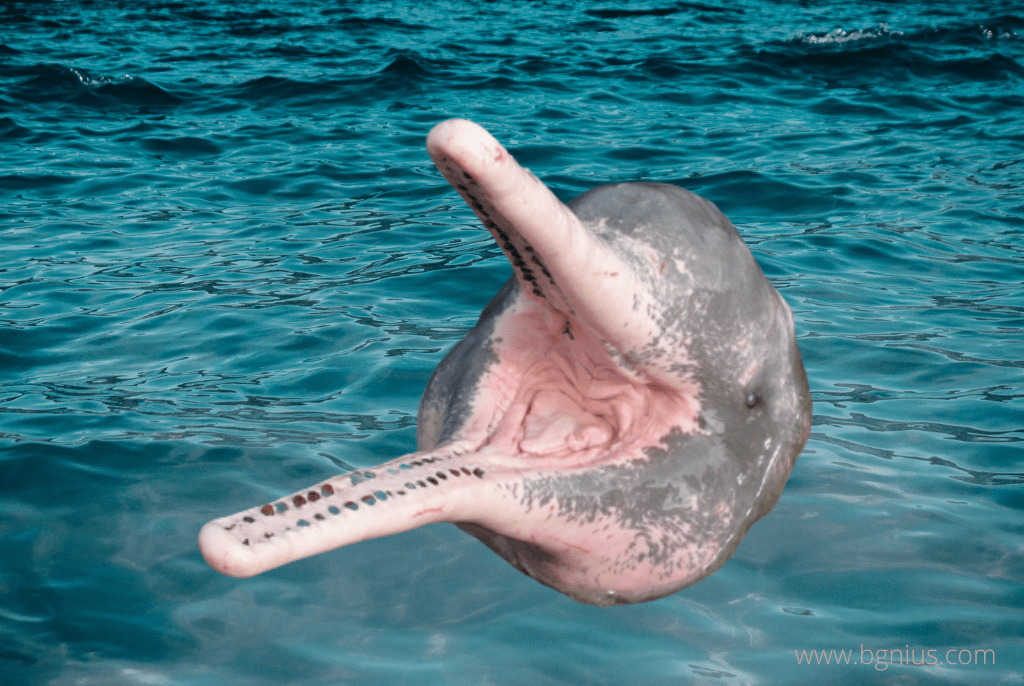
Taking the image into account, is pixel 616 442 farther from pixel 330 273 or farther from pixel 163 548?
pixel 330 273

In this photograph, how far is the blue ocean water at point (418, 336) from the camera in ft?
12.6

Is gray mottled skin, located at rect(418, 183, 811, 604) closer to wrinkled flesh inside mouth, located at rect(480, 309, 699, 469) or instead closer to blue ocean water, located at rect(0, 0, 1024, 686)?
wrinkled flesh inside mouth, located at rect(480, 309, 699, 469)

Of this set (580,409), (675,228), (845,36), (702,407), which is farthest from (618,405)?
(845,36)

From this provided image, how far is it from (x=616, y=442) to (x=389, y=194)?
7.47m

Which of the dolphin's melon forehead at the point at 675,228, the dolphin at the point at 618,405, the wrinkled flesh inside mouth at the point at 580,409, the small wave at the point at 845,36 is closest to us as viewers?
the dolphin at the point at 618,405

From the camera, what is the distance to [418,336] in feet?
22.5

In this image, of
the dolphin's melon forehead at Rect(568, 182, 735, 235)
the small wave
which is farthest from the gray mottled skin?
the small wave

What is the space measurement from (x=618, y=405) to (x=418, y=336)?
3.72m

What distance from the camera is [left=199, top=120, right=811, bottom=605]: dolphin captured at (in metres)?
2.81

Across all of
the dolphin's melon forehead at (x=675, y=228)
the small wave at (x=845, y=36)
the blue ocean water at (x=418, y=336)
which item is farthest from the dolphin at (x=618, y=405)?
the small wave at (x=845, y=36)

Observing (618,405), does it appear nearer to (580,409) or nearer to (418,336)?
(580,409)

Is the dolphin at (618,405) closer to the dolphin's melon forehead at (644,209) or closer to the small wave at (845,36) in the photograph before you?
the dolphin's melon forehead at (644,209)

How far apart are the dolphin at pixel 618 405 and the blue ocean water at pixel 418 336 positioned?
748mm

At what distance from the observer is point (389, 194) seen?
1030cm
